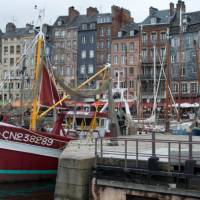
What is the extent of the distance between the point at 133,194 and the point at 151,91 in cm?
6472

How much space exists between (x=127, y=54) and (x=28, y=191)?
62921mm

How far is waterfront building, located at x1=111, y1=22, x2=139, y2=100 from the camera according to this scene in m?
80.4

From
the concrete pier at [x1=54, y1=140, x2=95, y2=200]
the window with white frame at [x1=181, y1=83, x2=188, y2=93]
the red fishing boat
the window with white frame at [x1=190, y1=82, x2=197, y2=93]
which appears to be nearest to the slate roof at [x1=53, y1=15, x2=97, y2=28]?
the window with white frame at [x1=181, y1=83, x2=188, y2=93]

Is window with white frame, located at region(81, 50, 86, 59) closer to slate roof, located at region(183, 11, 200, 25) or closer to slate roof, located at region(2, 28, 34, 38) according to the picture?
slate roof, located at region(2, 28, 34, 38)

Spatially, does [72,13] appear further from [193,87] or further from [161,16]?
[193,87]

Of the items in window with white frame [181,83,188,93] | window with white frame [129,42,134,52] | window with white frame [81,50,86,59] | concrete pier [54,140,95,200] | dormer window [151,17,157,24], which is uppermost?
dormer window [151,17,157,24]

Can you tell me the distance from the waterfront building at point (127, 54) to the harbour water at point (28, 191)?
58483 millimetres

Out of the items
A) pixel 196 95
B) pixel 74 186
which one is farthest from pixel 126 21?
pixel 74 186

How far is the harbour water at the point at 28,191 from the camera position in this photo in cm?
1903

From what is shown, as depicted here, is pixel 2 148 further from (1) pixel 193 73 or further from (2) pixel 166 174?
(1) pixel 193 73

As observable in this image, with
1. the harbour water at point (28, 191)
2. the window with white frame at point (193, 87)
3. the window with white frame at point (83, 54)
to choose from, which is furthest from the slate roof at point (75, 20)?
the harbour water at point (28, 191)

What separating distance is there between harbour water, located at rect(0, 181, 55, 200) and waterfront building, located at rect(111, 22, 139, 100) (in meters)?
58.5

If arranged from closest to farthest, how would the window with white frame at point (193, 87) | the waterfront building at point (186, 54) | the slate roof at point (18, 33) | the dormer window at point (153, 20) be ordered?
the window with white frame at point (193, 87)
the waterfront building at point (186, 54)
the dormer window at point (153, 20)
the slate roof at point (18, 33)

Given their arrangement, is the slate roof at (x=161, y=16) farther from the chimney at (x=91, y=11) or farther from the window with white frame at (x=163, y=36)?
the chimney at (x=91, y=11)
